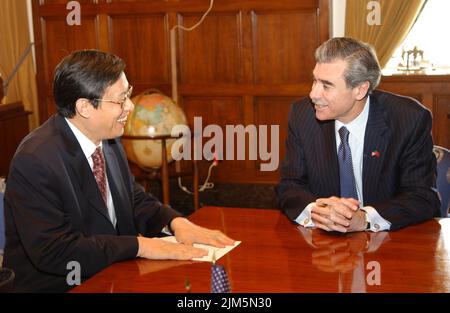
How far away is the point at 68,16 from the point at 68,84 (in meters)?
5.05

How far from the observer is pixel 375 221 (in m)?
2.99

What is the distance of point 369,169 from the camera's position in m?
3.33

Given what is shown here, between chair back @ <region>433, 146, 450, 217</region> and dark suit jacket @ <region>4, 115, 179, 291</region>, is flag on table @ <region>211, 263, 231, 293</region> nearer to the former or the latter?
dark suit jacket @ <region>4, 115, 179, 291</region>

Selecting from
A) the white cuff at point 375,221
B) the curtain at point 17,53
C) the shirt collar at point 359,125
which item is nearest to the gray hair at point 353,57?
the shirt collar at point 359,125

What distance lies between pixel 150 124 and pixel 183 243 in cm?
317

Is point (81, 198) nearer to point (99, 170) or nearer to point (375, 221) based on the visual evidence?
point (99, 170)

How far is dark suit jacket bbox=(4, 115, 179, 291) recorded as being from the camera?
262cm

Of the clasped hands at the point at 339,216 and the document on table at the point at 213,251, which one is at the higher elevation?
the clasped hands at the point at 339,216

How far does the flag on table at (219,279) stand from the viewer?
208 centimetres

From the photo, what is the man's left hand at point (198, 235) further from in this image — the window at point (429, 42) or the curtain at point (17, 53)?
the curtain at point (17, 53)

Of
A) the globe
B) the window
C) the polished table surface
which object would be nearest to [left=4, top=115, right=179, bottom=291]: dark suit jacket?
the polished table surface

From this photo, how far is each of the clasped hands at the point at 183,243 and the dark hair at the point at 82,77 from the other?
624 millimetres
